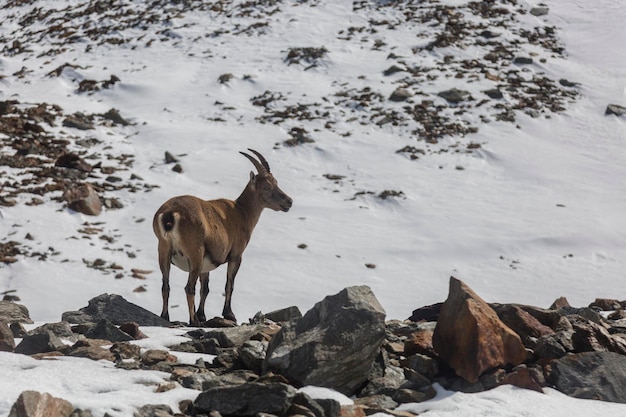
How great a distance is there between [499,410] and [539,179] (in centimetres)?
1918

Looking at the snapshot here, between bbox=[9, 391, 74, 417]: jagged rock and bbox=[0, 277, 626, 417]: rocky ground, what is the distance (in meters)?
0.63

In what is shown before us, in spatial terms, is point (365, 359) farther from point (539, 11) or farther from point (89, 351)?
point (539, 11)

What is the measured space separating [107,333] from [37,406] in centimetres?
285

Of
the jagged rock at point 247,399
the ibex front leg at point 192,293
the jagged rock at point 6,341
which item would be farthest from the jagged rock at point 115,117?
the jagged rock at point 247,399

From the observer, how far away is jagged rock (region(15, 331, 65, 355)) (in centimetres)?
658

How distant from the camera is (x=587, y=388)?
6055 mm

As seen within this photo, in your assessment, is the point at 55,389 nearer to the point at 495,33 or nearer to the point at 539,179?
the point at 539,179

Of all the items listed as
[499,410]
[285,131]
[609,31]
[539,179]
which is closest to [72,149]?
[285,131]

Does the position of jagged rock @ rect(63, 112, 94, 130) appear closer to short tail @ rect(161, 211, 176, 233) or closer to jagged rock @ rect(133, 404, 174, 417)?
short tail @ rect(161, 211, 176, 233)

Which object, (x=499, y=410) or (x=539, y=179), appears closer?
(x=499, y=410)

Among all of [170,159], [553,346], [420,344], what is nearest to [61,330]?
[420,344]

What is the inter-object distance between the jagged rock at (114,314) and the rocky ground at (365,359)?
6.12 ft

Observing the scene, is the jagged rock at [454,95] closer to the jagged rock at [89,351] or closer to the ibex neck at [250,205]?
the ibex neck at [250,205]

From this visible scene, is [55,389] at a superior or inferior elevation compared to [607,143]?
superior
